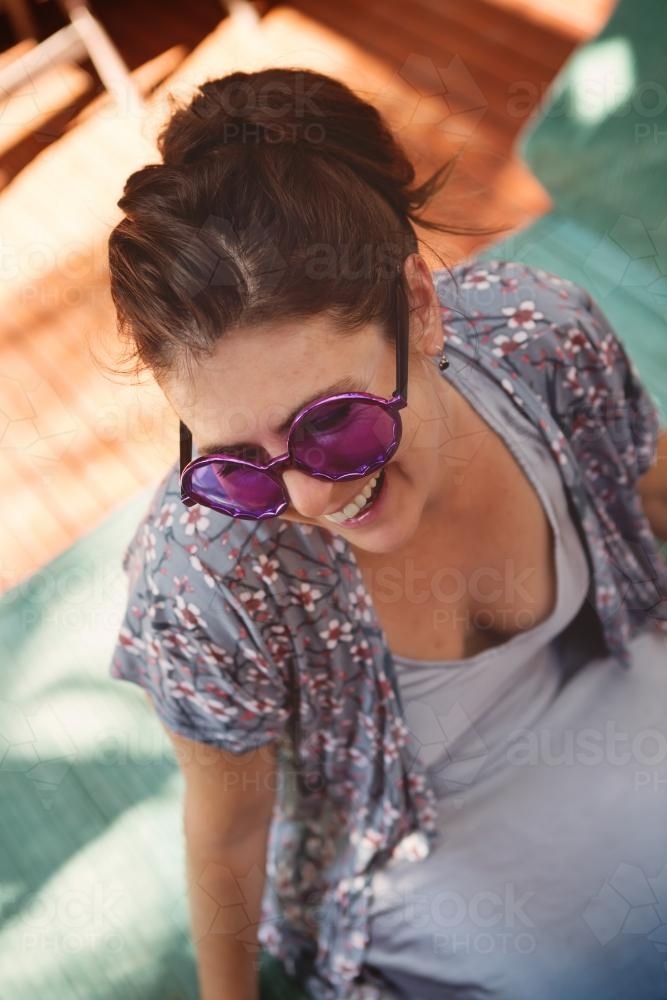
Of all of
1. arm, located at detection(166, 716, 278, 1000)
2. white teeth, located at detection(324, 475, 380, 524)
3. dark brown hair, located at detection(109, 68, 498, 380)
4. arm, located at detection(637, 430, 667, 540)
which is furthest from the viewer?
arm, located at detection(637, 430, 667, 540)

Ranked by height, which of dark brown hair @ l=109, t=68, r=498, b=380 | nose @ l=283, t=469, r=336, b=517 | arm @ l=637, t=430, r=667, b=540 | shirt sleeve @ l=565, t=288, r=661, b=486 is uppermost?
dark brown hair @ l=109, t=68, r=498, b=380

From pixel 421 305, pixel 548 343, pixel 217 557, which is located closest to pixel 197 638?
pixel 217 557

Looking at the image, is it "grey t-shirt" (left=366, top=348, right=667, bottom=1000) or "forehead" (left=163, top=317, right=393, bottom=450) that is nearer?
"forehead" (left=163, top=317, right=393, bottom=450)

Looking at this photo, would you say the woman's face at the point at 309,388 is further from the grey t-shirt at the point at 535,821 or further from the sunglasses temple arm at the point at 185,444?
the grey t-shirt at the point at 535,821

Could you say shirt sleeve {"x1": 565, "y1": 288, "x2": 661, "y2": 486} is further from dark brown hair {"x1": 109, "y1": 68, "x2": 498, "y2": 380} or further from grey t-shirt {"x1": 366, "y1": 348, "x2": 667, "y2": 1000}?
dark brown hair {"x1": 109, "y1": 68, "x2": 498, "y2": 380}

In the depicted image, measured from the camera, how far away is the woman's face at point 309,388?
19.8 inches

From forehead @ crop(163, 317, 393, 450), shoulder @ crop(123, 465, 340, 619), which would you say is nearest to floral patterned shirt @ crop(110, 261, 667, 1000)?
shoulder @ crop(123, 465, 340, 619)

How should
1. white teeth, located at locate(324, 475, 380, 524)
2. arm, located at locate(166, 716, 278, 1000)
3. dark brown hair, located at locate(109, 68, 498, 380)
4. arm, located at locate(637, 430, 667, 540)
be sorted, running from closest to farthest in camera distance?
1. dark brown hair, located at locate(109, 68, 498, 380)
2. white teeth, located at locate(324, 475, 380, 524)
3. arm, located at locate(166, 716, 278, 1000)
4. arm, located at locate(637, 430, 667, 540)

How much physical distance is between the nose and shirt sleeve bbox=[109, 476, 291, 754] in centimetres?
10

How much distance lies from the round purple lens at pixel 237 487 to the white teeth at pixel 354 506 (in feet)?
0.17

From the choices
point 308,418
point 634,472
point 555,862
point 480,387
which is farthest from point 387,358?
point 555,862

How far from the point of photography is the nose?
0.53 m

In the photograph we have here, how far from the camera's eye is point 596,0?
5.92 feet

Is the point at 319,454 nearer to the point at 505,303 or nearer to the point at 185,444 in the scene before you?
the point at 185,444
